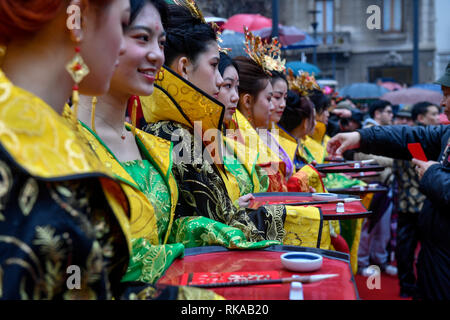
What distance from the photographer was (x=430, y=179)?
286 cm

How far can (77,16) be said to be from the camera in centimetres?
102

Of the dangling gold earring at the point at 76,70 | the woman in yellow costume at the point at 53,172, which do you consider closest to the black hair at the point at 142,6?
the woman in yellow costume at the point at 53,172

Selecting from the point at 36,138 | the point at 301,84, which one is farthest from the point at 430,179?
the point at 301,84

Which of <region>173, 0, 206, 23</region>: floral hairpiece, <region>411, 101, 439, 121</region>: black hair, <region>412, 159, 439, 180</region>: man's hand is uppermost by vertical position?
<region>173, 0, 206, 23</region>: floral hairpiece

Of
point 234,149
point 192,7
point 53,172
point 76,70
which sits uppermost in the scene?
point 192,7

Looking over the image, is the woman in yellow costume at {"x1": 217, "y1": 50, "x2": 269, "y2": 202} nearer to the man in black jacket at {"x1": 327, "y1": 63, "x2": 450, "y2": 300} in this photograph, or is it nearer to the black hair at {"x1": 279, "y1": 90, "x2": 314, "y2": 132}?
the man in black jacket at {"x1": 327, "y1": 63, "x2": 450, "y2": 300}

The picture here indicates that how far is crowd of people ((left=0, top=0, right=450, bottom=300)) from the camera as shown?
2.81ft

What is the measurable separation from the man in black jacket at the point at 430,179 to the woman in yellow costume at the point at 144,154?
4.99 feet

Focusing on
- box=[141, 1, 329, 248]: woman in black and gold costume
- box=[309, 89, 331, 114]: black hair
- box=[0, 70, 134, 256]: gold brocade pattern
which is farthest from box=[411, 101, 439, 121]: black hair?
box=[0, 70, 134, 256]: gold brocade pattern

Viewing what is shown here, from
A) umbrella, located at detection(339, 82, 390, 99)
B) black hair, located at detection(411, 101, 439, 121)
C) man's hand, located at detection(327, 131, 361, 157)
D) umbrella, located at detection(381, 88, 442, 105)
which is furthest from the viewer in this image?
umbrella, located at detection(339, 82, 390, 99)

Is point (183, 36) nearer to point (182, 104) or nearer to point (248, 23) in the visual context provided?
point (182, 104)

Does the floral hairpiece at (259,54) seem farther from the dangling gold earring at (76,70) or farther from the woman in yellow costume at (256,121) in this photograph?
the dangling gold earring at (76,70)

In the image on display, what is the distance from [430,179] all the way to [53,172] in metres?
2.48
